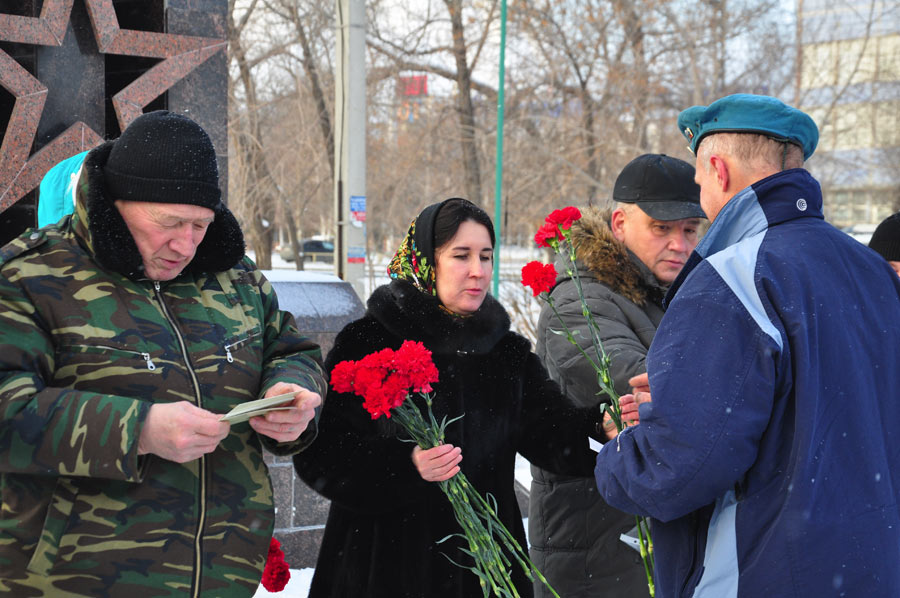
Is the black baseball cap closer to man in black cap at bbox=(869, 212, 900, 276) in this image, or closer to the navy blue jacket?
the navy blue jacket

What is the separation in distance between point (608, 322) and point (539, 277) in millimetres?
566

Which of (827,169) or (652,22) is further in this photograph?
(827,169)

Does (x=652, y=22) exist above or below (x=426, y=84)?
above

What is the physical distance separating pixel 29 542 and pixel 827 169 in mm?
19420

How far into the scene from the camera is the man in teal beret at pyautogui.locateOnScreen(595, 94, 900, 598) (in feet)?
5.30

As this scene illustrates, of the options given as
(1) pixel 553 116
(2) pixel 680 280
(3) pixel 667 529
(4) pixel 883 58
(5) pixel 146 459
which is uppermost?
(4) pixel 883 58

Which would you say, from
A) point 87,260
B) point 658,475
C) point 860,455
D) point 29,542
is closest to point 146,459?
point 29,542

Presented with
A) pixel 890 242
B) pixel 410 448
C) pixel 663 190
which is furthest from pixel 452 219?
pixel 890 242

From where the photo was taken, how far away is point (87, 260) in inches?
72.3

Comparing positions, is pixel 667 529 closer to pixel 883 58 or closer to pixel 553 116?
pixel 553 116

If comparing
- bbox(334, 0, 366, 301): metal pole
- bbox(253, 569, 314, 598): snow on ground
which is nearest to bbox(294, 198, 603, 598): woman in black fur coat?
bbox(253, 569, 314, 598): snow on ground

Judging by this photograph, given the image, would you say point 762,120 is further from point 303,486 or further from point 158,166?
point 303,486

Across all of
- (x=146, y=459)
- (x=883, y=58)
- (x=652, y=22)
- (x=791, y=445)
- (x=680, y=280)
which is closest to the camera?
(x=791, y=445)

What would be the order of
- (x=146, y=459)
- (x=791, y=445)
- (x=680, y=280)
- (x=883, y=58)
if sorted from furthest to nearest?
(x=883, y=58), (x=680, y=280), (x=146, y=459), (x=791, y=445)
